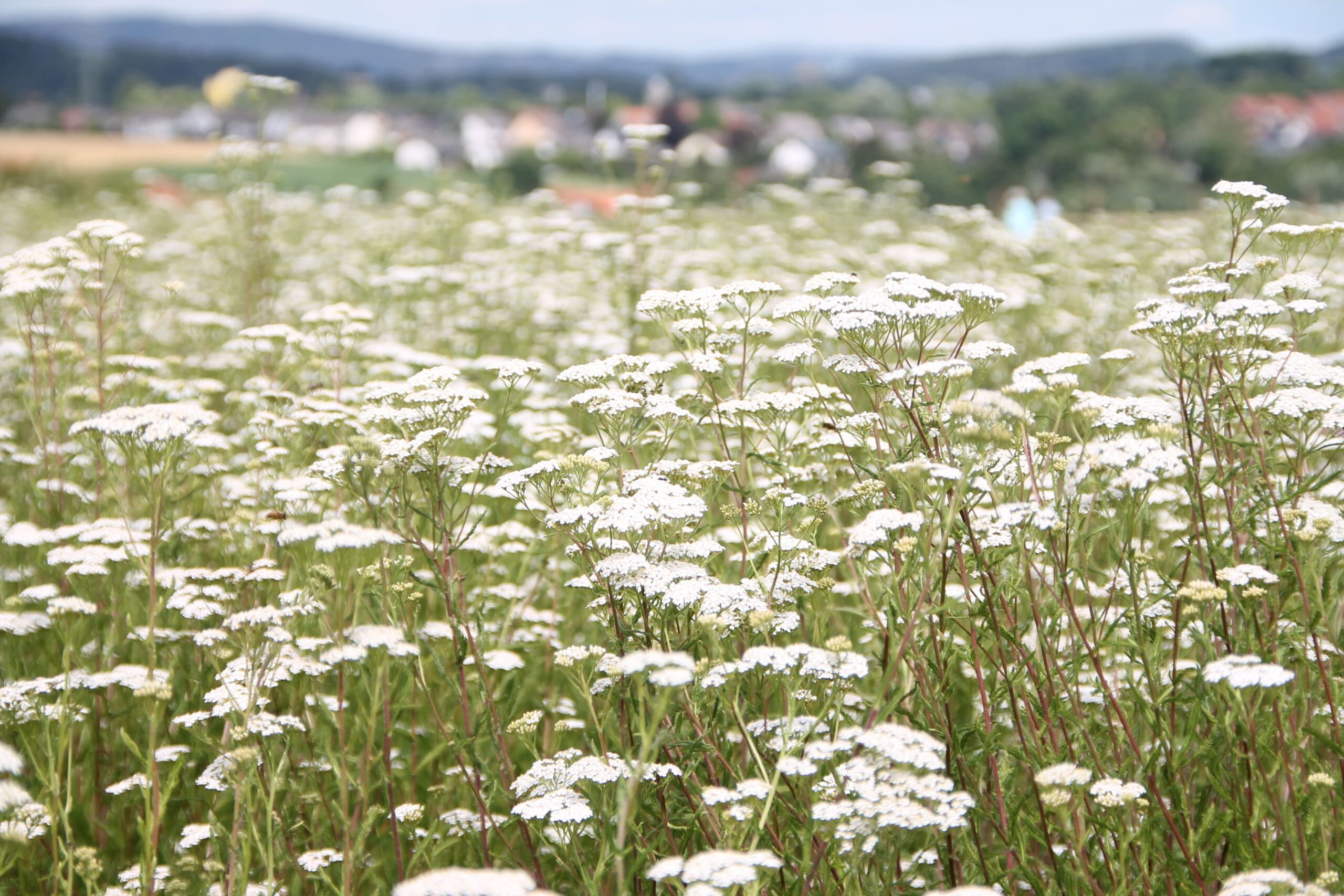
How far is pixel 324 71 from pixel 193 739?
11248cm

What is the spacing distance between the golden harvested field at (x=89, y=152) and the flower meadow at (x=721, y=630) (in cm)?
2686

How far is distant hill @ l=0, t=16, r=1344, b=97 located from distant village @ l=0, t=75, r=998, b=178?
6.10m

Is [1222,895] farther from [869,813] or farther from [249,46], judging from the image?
[249,46]

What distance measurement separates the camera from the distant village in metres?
36.7

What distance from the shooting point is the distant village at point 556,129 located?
3672cm

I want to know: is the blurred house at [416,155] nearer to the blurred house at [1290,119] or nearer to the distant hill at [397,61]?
the distant hill at [397,61]

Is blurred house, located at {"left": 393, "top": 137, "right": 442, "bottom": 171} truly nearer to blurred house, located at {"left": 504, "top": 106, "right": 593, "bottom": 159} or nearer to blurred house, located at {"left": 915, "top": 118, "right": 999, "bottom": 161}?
blurred house, located at {"left": 504, "top": 106, "right": 593, "bottom": 159}


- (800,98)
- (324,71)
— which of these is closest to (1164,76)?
(800,98)

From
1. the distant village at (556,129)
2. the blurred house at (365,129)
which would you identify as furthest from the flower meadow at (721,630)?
the blurred house at (365,129)

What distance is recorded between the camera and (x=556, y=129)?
76.9 m

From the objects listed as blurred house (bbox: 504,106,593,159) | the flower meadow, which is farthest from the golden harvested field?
the flower meadow

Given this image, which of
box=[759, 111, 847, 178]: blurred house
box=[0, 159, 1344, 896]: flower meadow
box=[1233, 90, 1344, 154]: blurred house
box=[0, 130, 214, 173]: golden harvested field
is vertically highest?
box=[1233, 90, 1344, 154]: blurred house

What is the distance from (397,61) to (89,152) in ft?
445

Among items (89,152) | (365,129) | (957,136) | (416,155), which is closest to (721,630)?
(416,155)
